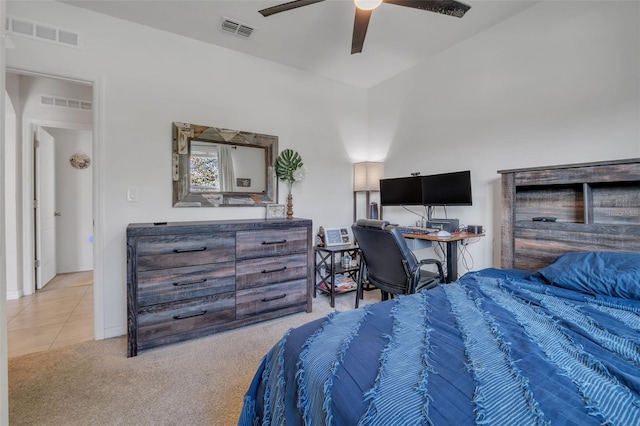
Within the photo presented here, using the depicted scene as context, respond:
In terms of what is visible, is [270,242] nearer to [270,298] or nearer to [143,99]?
[270,298]

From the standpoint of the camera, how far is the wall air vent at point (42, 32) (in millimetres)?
2148

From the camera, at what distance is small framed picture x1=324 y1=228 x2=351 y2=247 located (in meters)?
3.48

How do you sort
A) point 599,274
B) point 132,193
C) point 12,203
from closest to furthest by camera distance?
point 599,274 → point 132,193 → point 12,203

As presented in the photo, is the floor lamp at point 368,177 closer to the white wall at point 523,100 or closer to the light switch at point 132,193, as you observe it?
the white wall at point 523,100

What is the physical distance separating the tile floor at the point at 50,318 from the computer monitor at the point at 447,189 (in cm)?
350

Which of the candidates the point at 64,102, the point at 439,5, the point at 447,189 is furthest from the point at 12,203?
the point at 447,189

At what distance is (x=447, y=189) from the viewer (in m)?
2.89

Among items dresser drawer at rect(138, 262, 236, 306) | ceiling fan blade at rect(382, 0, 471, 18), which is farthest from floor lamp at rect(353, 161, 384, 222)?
dresser drawer at rect(138, 262, 236, 306)

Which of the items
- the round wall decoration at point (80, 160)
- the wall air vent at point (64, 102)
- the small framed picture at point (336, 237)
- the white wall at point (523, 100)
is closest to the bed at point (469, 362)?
the white wall at point (523, 100)

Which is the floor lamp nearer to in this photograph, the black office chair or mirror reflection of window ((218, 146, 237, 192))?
the black office chair

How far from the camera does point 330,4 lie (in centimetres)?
234

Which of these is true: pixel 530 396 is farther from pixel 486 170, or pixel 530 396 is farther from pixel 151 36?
pixel 151 36

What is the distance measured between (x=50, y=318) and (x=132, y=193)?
1571 millimetres

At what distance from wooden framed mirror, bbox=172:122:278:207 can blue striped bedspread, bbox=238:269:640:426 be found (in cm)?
206
